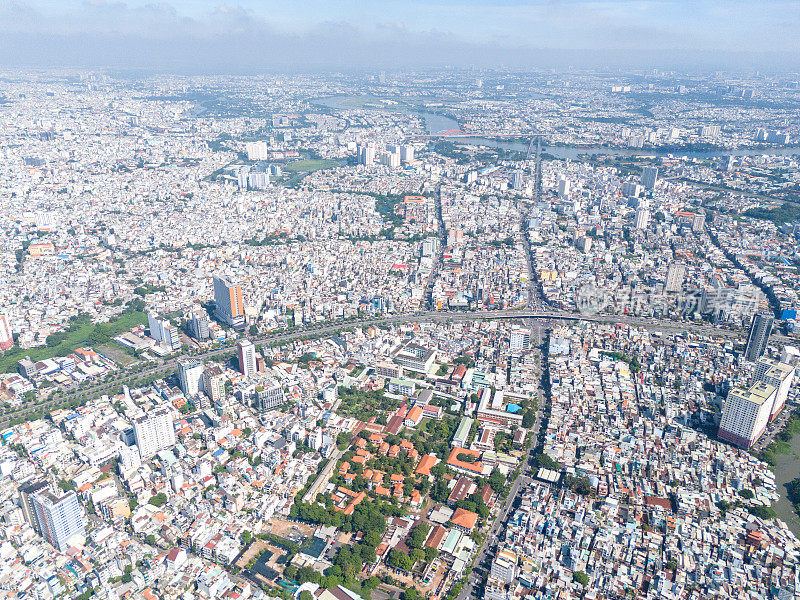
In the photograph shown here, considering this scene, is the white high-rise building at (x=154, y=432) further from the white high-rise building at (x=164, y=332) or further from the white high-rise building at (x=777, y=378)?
the white high-rise building at (x=777, y=378)

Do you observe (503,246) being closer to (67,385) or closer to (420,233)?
(420,233)

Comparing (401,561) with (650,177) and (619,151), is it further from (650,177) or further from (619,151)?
(619,151)

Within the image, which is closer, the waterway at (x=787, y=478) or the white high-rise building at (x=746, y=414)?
the waterway at (x=787, y=478)

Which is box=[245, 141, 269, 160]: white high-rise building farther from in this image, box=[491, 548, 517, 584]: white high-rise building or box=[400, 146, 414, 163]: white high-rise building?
box=[491, 548, 517, 584]: white high-rise building

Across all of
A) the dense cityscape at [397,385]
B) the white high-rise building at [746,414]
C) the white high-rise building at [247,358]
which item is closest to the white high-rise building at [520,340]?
the dense cityscape at [397,385]

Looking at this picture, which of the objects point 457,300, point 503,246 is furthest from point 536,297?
point 503,246
